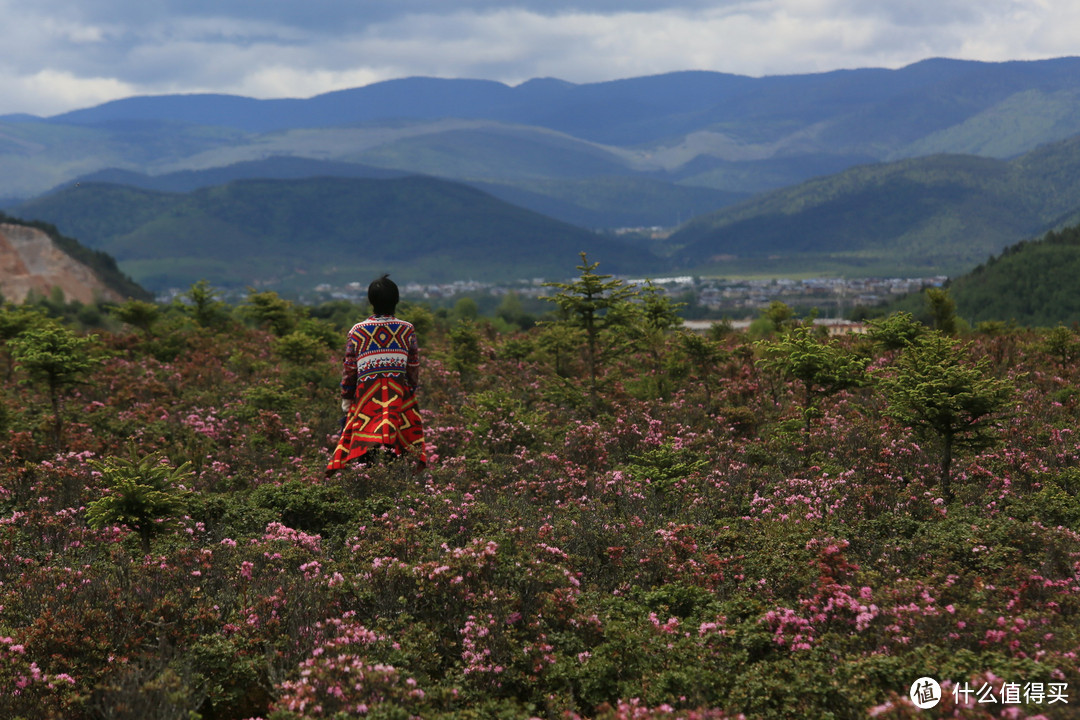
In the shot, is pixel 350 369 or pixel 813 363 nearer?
pixel 350 369

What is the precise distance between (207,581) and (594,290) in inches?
343

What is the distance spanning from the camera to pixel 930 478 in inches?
400

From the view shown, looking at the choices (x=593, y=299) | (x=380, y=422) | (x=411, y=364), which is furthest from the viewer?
(x=593, y=299)

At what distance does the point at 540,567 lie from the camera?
7.17 m

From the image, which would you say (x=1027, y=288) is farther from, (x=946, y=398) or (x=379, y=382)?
(x=379, y=382)

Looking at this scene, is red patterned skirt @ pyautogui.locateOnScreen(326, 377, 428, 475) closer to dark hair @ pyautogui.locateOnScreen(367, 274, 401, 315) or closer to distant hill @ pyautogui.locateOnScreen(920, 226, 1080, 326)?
dark hair @ pyautogui.locateOnScreen(367, 274, 401, 315)

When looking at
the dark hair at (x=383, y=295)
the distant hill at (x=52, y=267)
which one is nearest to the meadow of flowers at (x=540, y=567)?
the dark hair at (x=383, y=295)

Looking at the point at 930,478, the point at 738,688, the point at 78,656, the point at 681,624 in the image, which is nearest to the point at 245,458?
the point at 78,656

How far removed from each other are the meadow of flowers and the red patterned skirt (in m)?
0.38

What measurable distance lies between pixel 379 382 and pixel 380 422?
0.56 m

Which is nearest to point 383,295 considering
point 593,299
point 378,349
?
point 378,349

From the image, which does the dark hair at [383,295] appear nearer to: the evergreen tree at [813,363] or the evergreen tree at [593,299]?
the evergreen tree at [593,299]

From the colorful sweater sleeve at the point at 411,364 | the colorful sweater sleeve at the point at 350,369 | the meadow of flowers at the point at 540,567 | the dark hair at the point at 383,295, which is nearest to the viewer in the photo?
the meadow of flowers at the point at 540,567

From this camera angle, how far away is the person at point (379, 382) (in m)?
10.1
